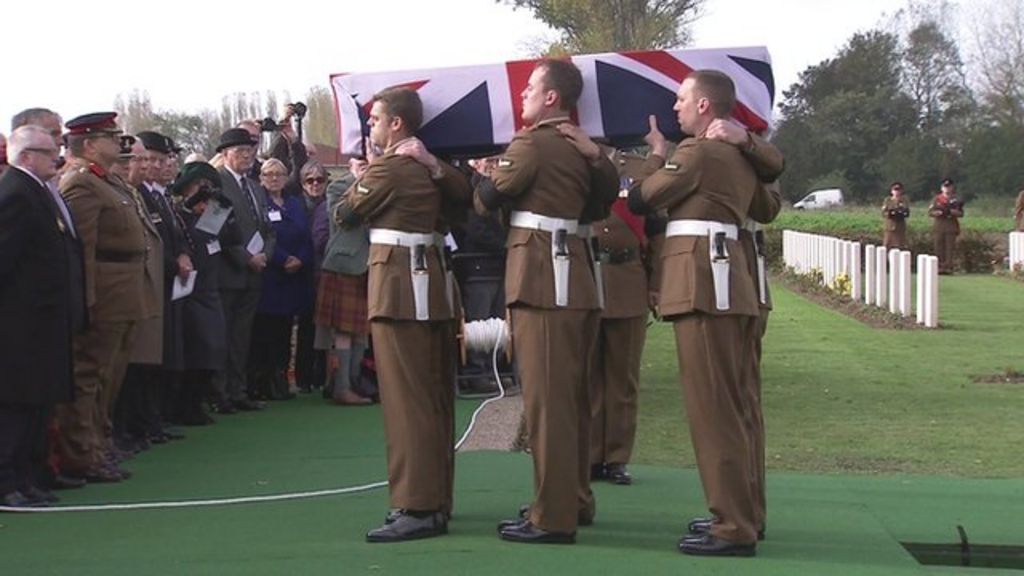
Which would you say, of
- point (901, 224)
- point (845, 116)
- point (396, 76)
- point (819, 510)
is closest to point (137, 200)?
point (396, 76)

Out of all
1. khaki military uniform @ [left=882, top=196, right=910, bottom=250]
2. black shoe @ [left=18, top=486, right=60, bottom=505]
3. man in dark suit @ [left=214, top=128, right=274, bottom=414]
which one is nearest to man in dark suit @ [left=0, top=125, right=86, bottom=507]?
black shoe @ [left=18, top=486, right=60, bottom=505]

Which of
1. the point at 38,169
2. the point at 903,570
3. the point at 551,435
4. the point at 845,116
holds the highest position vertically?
the point at 845,116

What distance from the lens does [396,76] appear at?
7250 millimetres

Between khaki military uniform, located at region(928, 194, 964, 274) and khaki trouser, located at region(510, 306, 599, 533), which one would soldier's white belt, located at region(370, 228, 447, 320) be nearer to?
khaki trouser, located at region(510, 306, 599, 533)

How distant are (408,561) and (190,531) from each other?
1.21 m

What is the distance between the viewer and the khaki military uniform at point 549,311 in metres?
6.34

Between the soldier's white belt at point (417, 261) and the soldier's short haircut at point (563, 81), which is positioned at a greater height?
the soldier's short haircut at point (563, 81)

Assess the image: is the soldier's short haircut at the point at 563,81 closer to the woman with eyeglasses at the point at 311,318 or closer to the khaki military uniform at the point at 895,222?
the woman with eyeglasses at the point at 311,318

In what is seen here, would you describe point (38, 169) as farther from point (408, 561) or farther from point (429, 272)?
point (408, 561)

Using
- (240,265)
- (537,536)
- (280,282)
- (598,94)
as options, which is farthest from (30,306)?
(280,282)

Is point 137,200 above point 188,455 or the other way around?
above

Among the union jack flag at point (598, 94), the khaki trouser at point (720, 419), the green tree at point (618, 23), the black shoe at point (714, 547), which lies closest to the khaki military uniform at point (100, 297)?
the union jack flag at point (598, 94)

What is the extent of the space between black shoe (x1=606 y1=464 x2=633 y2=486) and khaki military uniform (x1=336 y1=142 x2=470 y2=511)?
61.1 inches

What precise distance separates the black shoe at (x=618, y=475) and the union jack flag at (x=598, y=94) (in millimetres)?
1805
